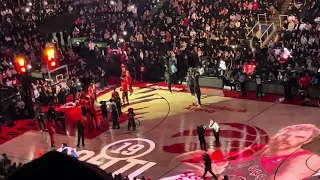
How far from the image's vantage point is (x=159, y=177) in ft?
59.7

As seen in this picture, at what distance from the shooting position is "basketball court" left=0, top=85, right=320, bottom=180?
1845 centimetres

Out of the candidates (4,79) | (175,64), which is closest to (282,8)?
(175,64)

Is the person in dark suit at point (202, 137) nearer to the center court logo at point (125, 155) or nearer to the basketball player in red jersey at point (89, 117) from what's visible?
the center court logo at point (125, 155)

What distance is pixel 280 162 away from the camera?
728 inches

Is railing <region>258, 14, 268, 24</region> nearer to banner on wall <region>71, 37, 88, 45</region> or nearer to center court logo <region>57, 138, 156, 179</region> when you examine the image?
banner on wall <region>71, 37, 88, 45</region>

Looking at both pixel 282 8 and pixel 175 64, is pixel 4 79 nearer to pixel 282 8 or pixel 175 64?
pixel 175 64

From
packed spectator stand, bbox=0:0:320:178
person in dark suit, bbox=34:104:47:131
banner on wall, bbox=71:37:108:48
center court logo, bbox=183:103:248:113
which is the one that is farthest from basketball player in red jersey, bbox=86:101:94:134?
banner on wall, bbox=71:37:108:48

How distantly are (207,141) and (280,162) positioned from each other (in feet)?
Answer: 11.2

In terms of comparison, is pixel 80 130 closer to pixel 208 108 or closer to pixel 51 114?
pixel 51 114

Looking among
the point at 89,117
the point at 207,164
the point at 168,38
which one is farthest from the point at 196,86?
the point at 168,38

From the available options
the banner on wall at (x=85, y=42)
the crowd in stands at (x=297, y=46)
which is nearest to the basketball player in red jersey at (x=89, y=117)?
the crowd in stands at (x=297, y=46)

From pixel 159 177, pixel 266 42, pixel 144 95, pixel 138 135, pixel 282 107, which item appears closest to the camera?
pixel 159 177

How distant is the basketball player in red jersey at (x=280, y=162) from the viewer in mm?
17547

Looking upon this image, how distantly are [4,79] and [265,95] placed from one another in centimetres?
1378
